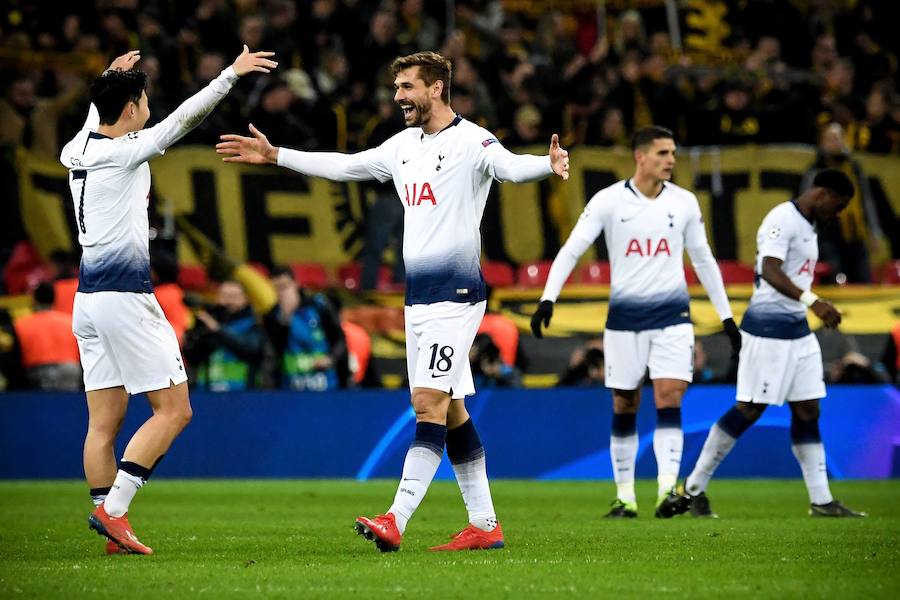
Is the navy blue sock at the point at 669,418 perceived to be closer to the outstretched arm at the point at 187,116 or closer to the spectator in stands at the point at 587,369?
the outstretched arm at the point at 187,116

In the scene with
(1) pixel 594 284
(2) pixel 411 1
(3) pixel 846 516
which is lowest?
(3) pixel 846 516

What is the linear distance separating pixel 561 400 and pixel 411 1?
7584 mm

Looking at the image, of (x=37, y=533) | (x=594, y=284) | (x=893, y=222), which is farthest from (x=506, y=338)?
(x=37, y=533)

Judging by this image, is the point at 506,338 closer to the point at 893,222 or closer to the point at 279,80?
the point at 279,80

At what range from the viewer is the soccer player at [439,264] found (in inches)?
336

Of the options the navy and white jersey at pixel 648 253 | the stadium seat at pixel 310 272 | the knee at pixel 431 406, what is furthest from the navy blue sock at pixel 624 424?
the stadium seat at pixel 310 272

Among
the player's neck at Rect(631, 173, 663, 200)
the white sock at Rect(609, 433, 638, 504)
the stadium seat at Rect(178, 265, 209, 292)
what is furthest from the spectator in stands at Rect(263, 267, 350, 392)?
the player's neck at Rect(631, 173, 663, 200)

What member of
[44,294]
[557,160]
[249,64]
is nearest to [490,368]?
[44,294]

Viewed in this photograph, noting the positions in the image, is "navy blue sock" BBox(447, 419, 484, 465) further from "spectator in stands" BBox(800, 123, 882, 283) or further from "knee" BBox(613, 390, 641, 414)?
"spectator in stands" BBox(800, 123, 882, 283)

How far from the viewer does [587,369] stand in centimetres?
1720

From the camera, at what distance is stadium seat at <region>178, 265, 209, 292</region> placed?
62.2ft

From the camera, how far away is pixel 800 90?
2219 centimetres

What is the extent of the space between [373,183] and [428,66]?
11.7m

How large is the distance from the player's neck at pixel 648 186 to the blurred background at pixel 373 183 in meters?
5.37
